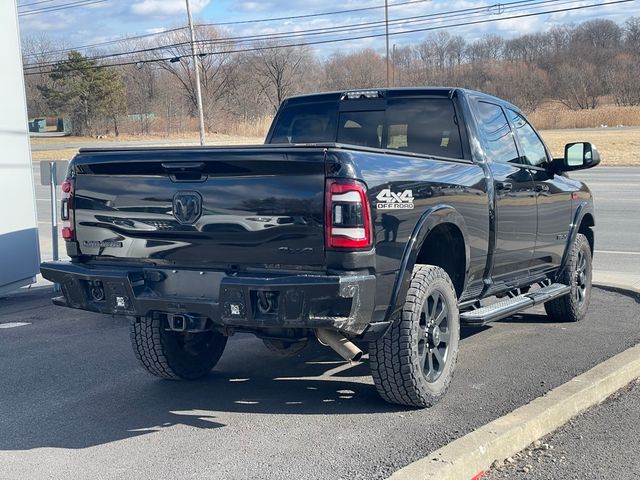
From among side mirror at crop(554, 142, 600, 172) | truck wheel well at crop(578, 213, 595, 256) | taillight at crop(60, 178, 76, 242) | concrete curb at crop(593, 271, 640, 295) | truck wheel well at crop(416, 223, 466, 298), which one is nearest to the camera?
taillight at crop(60, 178, 76, 242)

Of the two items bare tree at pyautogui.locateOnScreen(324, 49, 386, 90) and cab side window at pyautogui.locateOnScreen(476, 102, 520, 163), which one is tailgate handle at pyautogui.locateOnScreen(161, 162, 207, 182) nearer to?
cab side window at pyautogui.locateOnScreen(476, 102, 520, 163)

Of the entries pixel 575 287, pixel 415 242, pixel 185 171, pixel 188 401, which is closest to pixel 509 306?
pixel 415 242

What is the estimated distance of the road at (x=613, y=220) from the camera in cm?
1167

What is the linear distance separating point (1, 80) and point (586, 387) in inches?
278

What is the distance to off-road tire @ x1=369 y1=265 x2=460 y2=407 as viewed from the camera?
493 cm

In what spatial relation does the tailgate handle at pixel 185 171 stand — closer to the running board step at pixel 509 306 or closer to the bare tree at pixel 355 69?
the running board step at pixel 509 306

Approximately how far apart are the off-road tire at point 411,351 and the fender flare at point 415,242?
122 mm

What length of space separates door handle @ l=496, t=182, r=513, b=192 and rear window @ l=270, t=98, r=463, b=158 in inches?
13.9

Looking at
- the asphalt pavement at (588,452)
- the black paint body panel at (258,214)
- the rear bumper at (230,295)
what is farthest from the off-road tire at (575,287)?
the rear bumper at (230,295)

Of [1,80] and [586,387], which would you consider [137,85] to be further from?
[586,387]

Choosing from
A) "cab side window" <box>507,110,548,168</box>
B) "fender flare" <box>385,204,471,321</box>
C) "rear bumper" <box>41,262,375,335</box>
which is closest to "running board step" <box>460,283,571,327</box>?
"fender flare" <box>385,204,471,321</box>

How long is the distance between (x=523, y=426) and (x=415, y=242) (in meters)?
1.19

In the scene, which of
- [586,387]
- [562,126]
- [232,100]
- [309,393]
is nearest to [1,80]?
[309,393]

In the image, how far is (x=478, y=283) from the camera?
6105 mm
